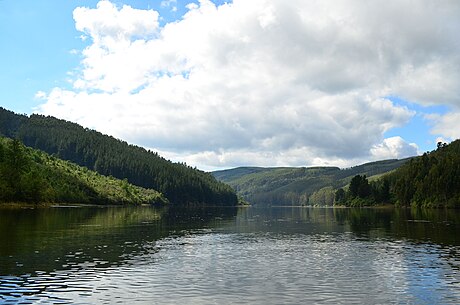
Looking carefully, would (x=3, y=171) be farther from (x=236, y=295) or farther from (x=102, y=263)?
(x=236, y=295)

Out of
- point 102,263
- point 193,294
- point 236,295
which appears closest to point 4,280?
point 102,263

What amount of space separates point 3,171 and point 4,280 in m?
153

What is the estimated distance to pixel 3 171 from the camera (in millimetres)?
172375

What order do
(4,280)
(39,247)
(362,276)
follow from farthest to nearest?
(39,247), (362,276), (4,280)

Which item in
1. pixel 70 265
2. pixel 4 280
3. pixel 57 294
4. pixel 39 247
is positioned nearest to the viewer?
pixel 57 294

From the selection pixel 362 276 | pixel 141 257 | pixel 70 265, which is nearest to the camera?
pixel 362 276

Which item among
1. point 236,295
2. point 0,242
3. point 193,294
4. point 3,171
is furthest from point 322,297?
A: point 3,171

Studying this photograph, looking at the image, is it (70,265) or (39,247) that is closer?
(70,265)

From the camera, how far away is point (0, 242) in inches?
2279

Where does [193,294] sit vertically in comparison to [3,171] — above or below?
below

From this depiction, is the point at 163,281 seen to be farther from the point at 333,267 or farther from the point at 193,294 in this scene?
the point at 333,267

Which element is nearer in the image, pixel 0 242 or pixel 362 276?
pixel 362 276

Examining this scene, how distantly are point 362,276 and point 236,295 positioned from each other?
542 inches

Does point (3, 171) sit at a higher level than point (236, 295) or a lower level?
higher
